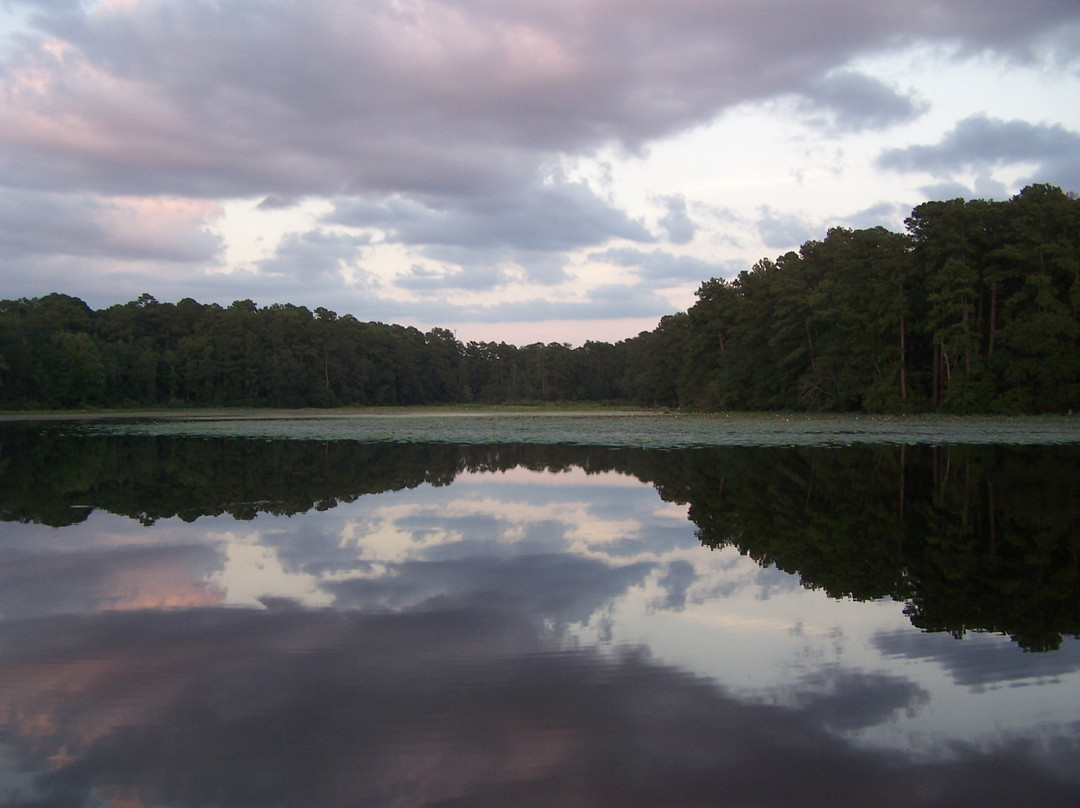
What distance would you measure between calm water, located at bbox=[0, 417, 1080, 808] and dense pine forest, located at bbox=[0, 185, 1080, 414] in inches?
1305

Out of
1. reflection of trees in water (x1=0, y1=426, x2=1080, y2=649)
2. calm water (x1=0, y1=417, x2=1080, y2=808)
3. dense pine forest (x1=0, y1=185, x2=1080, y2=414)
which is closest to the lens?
calm water (x1=0, y1=417, x2=1080, y2=808)

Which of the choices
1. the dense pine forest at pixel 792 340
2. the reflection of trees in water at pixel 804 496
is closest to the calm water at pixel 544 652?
the reflection of trees in water at pixel 804 496

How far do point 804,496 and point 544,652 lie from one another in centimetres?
818

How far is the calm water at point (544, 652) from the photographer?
11.7ft

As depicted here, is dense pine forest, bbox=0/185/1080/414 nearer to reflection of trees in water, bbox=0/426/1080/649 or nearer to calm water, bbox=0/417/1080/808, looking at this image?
reflection of trees in water, bbox=0/426/1080/649

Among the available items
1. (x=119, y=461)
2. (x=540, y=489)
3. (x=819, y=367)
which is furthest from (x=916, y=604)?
(x=819, y=367)

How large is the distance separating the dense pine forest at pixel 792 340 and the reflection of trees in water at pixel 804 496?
23.7m

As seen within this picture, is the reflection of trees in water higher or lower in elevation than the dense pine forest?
lower

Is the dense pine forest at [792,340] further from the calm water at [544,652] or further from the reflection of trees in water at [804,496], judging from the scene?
the calm water at [544,652]

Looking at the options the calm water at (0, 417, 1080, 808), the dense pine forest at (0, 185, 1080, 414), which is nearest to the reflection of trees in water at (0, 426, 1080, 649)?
the calm water at (0, 417, 1080, 808)

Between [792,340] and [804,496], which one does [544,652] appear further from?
[792,340]

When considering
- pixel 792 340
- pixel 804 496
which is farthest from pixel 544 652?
pixel 792 340

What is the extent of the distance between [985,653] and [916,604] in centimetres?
118

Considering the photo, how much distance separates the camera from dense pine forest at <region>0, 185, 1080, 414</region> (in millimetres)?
39969
